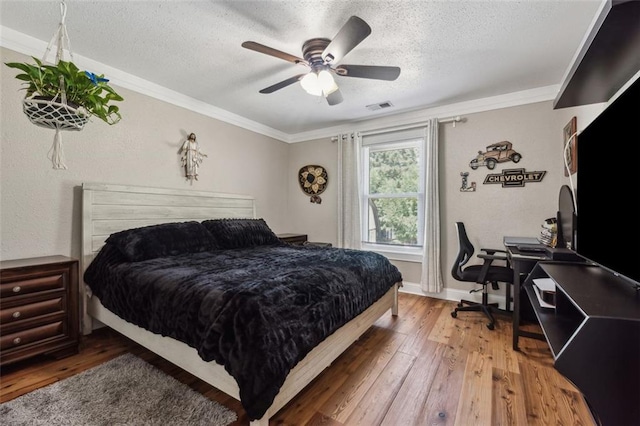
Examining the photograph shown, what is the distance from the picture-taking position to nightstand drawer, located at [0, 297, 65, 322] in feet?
6.09

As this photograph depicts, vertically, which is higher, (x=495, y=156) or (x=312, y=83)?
(x=312, y=83)

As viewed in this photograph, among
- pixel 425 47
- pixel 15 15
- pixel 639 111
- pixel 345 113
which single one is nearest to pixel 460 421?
pixel 639 111

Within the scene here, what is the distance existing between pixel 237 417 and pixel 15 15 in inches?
125

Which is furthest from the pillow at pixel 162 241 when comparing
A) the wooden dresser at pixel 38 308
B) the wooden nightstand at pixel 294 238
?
the wooden nightstand at pixel 294 238

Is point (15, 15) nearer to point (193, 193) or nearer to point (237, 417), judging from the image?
point (193, 193)

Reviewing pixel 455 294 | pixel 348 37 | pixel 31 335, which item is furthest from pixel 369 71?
pixel 31 335

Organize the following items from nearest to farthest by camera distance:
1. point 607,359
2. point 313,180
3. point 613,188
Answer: point 607,359, point 613,188, point 313,180

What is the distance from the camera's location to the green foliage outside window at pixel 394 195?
396 cm

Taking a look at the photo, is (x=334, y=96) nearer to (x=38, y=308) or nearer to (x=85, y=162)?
(x=85, y=162)

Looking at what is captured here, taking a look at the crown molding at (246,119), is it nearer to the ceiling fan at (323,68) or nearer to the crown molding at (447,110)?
the crown molding at (447,110)

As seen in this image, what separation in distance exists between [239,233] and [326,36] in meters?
2.21

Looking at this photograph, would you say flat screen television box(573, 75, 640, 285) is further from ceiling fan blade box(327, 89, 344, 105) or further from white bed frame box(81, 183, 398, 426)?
ceiling fan blade box(327, 89, 344, 105)

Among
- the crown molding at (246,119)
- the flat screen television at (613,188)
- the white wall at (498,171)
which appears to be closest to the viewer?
the flat screen television at (613,188)

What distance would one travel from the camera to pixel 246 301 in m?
1.39
